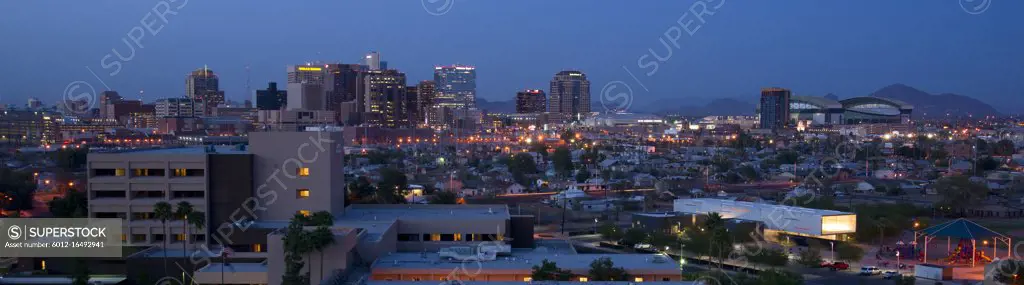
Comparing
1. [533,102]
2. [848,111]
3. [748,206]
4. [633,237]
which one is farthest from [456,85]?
[633,237]

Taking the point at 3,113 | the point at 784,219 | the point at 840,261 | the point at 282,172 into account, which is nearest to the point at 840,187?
the point at 784,219

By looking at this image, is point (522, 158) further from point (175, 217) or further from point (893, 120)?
point (893, 120)

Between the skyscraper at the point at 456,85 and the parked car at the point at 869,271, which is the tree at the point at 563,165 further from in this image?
the skyscraper at the point at 456,85

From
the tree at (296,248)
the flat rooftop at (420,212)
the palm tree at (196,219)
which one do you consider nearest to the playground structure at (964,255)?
the flat rooftop at (420,212)

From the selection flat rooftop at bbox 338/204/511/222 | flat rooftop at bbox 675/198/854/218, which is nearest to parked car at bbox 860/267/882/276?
flat rooftop at bbox 675/198/854/218

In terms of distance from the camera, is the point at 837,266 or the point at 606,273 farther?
the point at 837,266

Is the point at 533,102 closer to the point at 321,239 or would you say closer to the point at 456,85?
the point at 456,85

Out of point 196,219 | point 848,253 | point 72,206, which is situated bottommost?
point 848,253
